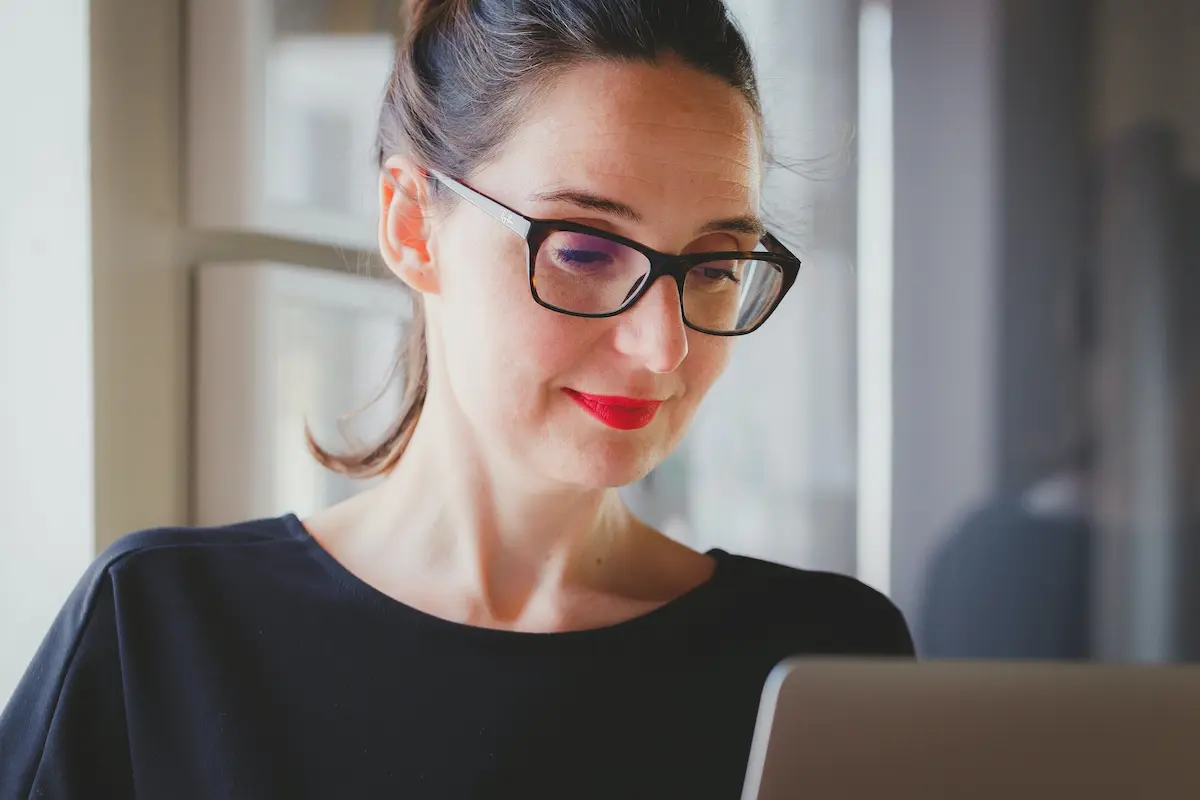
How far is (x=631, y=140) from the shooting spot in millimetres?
917

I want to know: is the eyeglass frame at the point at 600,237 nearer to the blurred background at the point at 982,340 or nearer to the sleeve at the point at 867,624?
the sleeve at the point at 867,624

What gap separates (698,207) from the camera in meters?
0.94

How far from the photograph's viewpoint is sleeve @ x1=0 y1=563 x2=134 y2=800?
910mm

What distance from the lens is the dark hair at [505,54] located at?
948mm

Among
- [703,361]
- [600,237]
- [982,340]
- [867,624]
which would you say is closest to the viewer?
[600,237]

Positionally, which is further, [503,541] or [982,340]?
[982,340]

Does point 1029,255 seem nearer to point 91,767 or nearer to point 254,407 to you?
point 254,407

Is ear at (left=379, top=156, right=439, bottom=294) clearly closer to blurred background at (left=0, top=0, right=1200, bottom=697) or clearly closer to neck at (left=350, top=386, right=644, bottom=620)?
neck at (left=350, top=386, right=644, bottom=620)

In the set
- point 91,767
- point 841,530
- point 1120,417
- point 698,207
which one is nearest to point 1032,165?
point 1120,417

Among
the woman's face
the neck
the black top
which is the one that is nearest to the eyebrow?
the woman's face

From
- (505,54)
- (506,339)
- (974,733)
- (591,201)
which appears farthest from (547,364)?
(974,733)

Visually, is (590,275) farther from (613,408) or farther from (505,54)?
(505,54)

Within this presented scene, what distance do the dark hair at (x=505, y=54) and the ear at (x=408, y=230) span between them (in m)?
0.02

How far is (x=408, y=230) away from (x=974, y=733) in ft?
2.31
